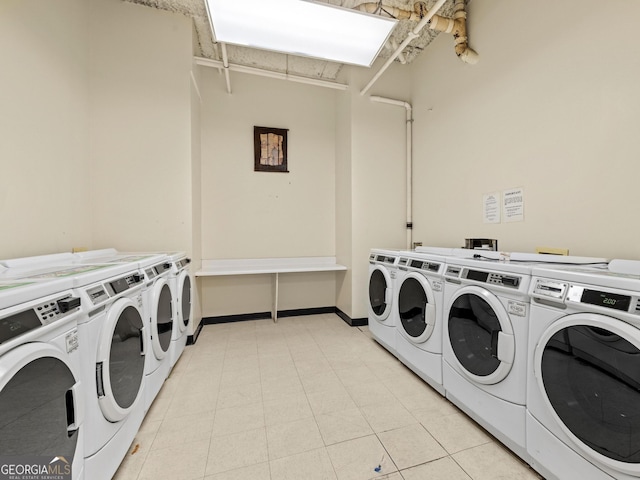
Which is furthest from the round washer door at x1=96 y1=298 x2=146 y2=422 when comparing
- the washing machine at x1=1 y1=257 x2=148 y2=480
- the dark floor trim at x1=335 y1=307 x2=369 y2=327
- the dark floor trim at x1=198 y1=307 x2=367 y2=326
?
the dark floor trim at x1=335 y1=307 x2=369 y2=327

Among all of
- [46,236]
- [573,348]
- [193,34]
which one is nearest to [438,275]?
[573,348]

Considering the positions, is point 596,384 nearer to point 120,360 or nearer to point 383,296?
point 383,296

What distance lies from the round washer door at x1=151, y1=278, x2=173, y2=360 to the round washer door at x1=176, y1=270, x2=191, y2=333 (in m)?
0.18

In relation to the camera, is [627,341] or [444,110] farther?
[444,110]

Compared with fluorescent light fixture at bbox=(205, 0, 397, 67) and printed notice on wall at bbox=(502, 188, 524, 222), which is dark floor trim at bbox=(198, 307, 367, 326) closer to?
printed notice on wall at bbox=(502, 188, 524, 222)

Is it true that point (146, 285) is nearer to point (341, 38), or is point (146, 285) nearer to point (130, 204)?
point (130, 204)

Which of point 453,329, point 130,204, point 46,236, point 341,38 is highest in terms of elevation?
point 341,38

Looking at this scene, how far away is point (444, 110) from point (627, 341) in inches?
103

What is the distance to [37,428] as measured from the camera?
770 millimetres

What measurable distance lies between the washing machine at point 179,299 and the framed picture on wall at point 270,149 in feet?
5.17

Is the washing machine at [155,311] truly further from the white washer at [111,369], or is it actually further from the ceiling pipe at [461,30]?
the ceiling pipe at [461,30]

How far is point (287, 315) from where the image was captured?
362cm

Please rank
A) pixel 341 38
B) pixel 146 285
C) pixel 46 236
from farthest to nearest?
pixel 341 38 < pixel 46 236 < pixel 146 285

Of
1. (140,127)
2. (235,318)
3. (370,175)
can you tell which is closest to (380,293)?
(370,175)
